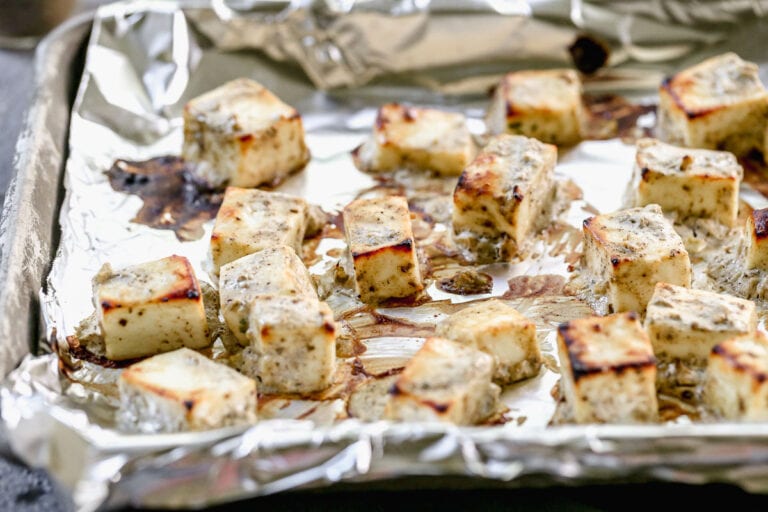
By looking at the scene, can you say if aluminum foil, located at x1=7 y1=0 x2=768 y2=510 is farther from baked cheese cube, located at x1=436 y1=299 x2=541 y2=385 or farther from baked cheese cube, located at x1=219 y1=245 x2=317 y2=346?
baked cheese cube, located at x1=219 y1=245 x2=317 y2=346

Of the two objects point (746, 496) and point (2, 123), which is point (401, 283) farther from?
point (2, 123)

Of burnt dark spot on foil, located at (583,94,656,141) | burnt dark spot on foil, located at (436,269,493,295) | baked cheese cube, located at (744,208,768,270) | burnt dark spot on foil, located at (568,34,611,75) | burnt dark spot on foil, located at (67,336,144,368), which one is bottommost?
burnt dark spot on foil, located at (67,336,144,368)

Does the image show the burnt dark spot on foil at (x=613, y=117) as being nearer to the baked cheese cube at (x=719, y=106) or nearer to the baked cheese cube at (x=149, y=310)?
the baked cheese cube at (x=719, y=106)

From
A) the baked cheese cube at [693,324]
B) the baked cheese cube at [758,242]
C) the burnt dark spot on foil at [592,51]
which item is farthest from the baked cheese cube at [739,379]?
the burnt dark spot on foil at [592,51]

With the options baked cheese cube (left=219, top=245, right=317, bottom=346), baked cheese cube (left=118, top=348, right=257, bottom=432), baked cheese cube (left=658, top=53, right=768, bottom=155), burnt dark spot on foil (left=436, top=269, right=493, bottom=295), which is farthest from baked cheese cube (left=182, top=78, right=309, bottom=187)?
baked cheese cube (left=658, top=53, right=768, bottom=155)

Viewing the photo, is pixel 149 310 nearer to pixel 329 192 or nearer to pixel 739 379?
pixel 329 192
